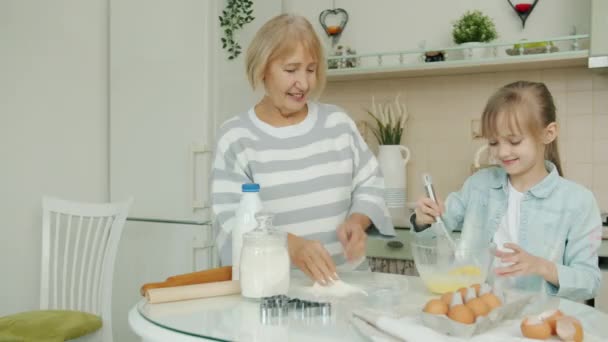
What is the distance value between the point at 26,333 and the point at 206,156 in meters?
0.92

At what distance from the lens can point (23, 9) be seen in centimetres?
259

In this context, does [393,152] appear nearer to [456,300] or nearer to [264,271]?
[264,271]

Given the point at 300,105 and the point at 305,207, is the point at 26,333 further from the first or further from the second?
the point at 300,105

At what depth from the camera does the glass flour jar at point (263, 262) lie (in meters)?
1.13

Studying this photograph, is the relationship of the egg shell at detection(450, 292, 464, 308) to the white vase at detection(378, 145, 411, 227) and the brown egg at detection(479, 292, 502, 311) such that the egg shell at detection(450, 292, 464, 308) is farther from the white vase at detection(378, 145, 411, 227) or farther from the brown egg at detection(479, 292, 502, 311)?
the white vase at detection(378, 145, 411, 227)

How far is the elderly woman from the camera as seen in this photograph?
1.50 meters

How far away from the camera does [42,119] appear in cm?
266

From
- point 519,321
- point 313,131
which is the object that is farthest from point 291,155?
point 519,321

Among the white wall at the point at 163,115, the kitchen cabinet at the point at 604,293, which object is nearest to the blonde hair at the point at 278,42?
the white wall at the point at 163,115

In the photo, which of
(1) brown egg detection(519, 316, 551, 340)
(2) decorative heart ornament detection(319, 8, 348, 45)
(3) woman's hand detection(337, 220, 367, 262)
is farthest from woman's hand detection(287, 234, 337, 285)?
(2) decorative heart ornament detection(319, 8, 348, 45)

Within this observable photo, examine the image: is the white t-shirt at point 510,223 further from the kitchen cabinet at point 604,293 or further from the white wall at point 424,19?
the white wall at point 424,19

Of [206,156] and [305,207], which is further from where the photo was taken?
[206,156]

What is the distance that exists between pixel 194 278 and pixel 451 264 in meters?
0.49

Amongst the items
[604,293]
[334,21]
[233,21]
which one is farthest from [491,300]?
[334,21]
